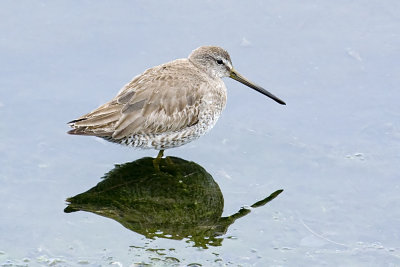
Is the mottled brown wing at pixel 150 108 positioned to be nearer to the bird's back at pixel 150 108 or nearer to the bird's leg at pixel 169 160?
the bird's back at pixel 150 108

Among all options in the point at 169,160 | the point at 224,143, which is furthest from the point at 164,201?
the point at 224,143

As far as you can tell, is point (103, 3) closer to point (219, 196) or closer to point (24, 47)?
point (24, 47)

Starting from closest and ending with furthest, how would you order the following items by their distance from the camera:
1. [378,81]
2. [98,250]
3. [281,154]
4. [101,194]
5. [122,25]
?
[98,250]
[101,194]
[281,154]
[378,81]
[122,25]

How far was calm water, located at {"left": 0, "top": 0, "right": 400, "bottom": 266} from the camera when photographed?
693 cm

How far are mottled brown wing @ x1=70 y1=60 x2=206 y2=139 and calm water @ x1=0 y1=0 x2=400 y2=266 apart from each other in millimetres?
415

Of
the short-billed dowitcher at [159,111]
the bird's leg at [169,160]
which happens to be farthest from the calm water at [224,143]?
the short-billed dowitcher at [159,111]

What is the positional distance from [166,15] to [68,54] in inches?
55.6

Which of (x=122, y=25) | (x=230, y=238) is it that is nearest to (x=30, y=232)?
(x=230, y=238)

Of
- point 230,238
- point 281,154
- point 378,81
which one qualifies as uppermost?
point 378,81

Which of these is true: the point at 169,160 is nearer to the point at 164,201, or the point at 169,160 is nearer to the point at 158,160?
the point at 158,160

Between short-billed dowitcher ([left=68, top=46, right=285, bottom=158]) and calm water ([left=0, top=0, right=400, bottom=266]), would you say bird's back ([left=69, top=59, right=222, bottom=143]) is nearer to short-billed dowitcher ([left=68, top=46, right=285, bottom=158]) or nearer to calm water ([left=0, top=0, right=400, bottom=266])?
short-billed dowitcher ([left=68, top=46, right=285, bottom=158])

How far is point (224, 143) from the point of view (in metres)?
8.45

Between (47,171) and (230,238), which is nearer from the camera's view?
(230,238)

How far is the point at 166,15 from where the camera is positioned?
33.3 feet
